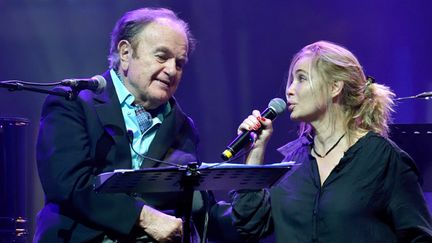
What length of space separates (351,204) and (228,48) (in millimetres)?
1895

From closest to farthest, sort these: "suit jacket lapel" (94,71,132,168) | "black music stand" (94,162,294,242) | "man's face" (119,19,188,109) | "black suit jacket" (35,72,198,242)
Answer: "black music stand" (94,162,294,242)
"black suit jacket" (35,72,198,242)
"suit jacket lapel" (94,71,132,168)
"man's face" (119,19,188,109)

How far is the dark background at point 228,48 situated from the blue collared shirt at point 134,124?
134 centimetres

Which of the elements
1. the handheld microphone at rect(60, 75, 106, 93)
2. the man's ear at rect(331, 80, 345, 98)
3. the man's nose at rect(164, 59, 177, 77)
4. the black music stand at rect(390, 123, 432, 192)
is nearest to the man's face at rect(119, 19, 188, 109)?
the man's nose at rect(164, 59, 177, 77)

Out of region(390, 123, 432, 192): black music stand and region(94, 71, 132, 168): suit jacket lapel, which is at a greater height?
region(94, 71, 132, 168): suit jacket lapel

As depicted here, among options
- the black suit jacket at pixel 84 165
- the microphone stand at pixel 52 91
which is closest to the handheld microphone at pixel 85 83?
the microphone stand at pixel 52 91

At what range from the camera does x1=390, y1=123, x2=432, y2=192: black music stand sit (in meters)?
3.22

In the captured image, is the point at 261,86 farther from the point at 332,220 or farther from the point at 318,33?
the point at 332,220

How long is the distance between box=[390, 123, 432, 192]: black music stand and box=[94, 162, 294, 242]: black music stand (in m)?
1.13

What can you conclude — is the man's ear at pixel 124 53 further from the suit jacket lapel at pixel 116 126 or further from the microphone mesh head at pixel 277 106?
the microphone mesh head at pixel 277 106

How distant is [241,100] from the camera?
440 cm

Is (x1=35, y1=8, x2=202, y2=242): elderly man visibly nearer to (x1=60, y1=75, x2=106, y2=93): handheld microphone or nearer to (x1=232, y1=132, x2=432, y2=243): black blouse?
(x1=60, y1=75, x2=106, y2=93): handheld microphone

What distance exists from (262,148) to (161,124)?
18.4 inches

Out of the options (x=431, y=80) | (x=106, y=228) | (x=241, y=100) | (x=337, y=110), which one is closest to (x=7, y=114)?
(x=241, y=100)

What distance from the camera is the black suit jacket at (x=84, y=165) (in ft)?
Result: 8.77
